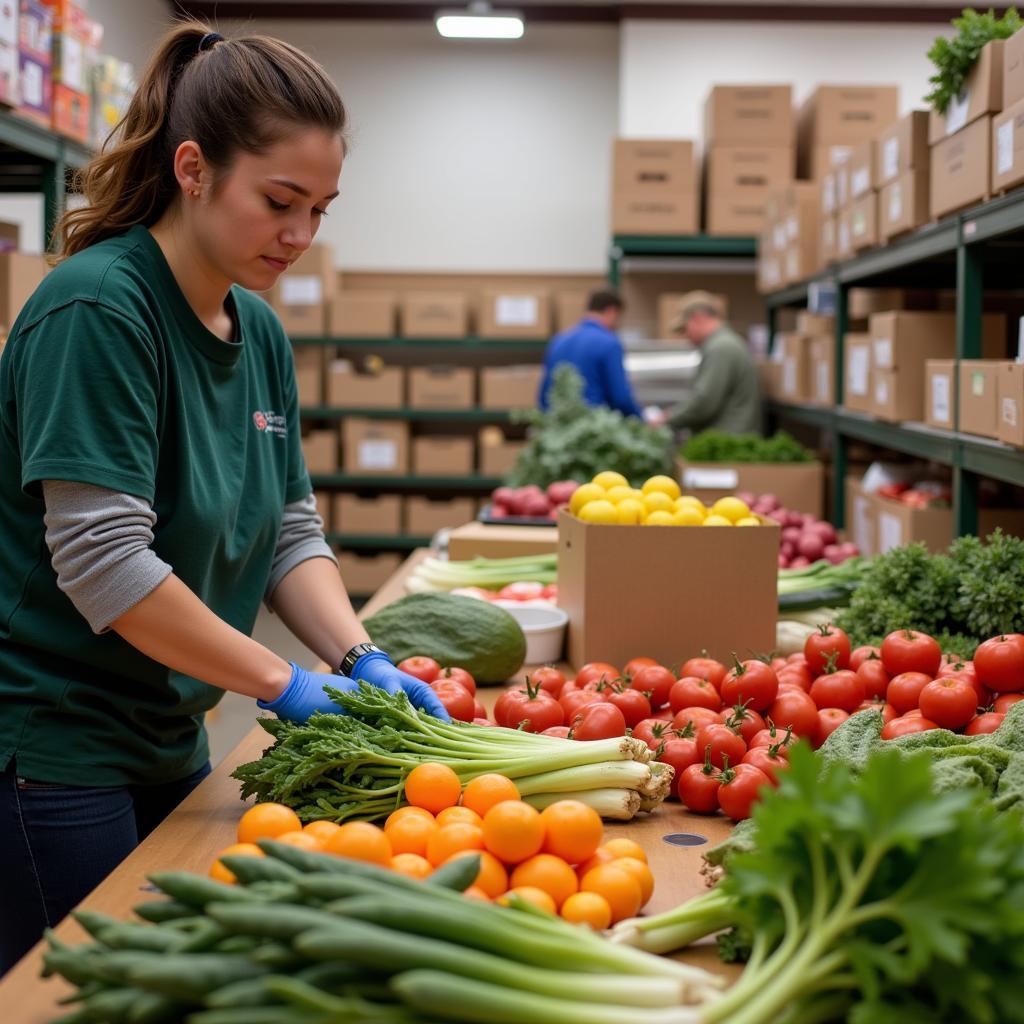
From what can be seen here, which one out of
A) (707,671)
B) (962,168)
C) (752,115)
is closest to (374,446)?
(752,115)

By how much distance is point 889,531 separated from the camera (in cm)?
403

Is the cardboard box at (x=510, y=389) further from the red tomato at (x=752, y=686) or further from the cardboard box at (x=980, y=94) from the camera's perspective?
the red tomato at (x=752, y=686)

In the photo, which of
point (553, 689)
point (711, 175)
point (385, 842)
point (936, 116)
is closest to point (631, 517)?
point (553, 689)

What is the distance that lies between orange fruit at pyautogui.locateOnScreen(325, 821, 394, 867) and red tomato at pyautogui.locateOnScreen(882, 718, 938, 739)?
0.94 m

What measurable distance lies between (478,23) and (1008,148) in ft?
21.8

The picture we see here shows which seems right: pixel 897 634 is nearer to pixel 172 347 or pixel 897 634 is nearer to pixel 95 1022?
pixel 172 347

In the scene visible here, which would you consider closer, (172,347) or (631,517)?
(172,347)

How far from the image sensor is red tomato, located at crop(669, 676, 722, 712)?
2.13m

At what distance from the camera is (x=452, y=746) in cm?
175

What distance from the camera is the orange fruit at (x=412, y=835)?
4.87 feet

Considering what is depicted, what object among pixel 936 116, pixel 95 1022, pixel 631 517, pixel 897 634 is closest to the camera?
pixel 95 1022

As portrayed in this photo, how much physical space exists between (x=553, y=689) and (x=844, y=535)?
3038 millimetres

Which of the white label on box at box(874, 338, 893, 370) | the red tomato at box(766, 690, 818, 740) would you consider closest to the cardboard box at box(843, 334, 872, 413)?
the white label on box at box(874, 338, 893, 370)

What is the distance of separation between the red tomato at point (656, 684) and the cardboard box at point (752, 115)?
19.7 ft
